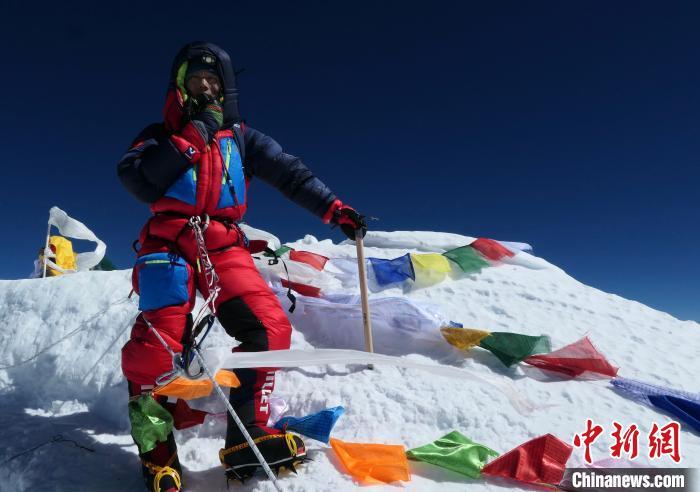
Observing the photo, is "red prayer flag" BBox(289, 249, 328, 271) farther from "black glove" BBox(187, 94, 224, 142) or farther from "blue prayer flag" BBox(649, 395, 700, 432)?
"blue prayer flag" BBox(649, 395, 700, 432)

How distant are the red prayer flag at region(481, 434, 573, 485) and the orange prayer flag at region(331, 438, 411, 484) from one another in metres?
0.47

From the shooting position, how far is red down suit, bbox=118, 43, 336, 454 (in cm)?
257

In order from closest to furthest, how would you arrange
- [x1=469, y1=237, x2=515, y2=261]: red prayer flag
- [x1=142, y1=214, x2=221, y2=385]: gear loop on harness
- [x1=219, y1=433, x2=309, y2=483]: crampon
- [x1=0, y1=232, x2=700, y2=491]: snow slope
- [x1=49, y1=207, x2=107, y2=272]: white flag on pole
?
1. [x1=142, y1=214, x2=221, y2=385]: gear loop on harness
2. [x1=219, y1=433, x2=309, y2=483]: crampon
3. [x1=0, y1=232, x2=700, y2=491]: snow slope
4. [x1=469, y1=237, x2=515, y2=261]: red prayer flag
5. [x1=49, y1=207, x2=107, y2=272]: white flag on pole

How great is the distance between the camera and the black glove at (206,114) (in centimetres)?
295

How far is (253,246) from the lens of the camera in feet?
11.7

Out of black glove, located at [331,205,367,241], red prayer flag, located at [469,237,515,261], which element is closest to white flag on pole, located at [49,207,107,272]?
black glove, located at [331,205,367,241]

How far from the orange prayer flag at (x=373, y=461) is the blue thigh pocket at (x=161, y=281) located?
1.32 meters

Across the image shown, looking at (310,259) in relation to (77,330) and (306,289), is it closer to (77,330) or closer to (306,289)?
(306,289)

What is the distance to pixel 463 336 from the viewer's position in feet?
12.7

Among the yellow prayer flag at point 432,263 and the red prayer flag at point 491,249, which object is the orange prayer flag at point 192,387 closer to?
the yellow prayer flag at point 432,263

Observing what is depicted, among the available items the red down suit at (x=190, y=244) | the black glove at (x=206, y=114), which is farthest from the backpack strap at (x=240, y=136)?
the black glove at (x=206, y=114)

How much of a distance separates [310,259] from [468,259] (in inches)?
84.4

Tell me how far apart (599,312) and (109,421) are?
16.9 ft

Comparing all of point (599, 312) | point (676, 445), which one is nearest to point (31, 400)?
point (676, 445)
